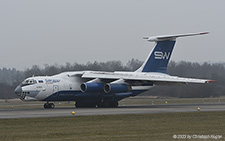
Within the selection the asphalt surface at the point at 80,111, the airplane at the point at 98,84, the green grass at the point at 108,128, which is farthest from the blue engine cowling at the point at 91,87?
the green grass at the point at 108,128

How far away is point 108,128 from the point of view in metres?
20.7

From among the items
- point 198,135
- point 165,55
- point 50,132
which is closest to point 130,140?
point 198,135

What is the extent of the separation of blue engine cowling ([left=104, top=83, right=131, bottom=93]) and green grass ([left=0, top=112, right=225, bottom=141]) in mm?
12132

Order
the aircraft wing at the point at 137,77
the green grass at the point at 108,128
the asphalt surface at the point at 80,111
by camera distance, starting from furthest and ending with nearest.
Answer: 1. the aircraft wing at the point at 137,77
2. the asphalt surface at the point at 80,111
3. the green grass at the point at 108,128

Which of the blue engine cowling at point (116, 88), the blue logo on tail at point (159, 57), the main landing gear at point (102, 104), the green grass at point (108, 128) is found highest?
the blue logo on tail at point (159, 57)

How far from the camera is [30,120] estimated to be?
24594 millimetres

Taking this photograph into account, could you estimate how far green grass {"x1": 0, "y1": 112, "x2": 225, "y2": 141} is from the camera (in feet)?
58.3

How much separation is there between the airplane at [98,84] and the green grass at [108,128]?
11965 millimetres

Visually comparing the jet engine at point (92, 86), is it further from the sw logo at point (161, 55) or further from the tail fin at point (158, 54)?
the sw logo at point (161, 55)

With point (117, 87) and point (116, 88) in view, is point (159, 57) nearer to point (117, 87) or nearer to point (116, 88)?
point (117, 87)

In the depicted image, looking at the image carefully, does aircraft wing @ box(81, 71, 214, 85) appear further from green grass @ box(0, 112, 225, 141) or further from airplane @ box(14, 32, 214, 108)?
green grass @ box(0, 112, 225, 141)

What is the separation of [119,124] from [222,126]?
16.5 ft

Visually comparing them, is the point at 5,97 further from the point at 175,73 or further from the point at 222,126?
the point at 222,126

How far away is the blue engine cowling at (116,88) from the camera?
3831cm
